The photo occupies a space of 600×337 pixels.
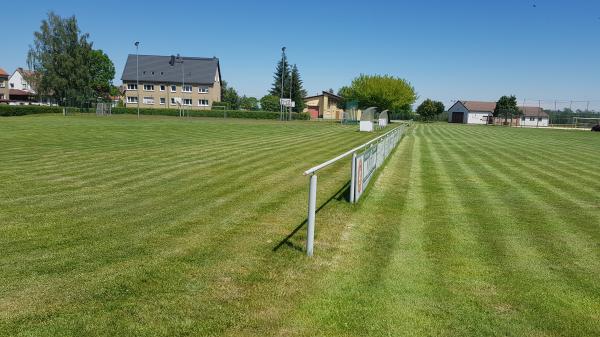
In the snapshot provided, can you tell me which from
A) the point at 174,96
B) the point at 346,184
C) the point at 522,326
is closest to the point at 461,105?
the point at 174,96

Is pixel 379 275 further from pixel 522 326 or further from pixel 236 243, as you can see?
pixel 236 243

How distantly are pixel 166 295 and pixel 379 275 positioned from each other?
8.22 feet

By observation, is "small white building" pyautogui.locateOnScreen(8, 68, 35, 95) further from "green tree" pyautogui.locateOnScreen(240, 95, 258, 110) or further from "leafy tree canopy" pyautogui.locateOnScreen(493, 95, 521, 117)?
"leafy tree canopy" pyautogui.locateOnScreen(493, 95, 521, 117)

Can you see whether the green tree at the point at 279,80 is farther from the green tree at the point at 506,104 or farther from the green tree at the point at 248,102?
the green tree at the point at 506,104

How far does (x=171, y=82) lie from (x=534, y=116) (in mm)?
82483

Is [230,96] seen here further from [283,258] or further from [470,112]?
[283,258]

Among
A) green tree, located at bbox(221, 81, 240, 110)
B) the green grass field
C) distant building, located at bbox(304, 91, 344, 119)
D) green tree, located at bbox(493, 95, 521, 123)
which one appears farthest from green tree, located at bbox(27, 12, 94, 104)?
green tree, located at bbox(493, 95, 521, 123)

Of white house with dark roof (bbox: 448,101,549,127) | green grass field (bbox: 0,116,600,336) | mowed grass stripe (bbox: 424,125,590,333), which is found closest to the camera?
green grass field (bbox: 0,116,600,336)

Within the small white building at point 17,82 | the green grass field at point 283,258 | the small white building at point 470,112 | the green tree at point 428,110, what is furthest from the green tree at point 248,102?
the green grass field at point 283,258

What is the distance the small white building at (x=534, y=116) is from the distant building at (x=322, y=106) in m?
42.6

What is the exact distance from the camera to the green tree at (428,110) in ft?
326

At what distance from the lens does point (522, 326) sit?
404cm

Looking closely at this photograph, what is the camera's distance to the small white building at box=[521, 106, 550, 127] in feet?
315

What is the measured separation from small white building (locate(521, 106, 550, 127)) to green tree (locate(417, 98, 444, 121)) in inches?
752
